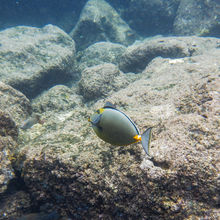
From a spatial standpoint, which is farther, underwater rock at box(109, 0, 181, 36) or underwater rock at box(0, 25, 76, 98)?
underwater rock at box(109, 0, 181, 36)

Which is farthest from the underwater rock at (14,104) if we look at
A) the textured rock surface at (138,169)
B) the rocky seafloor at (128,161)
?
the textured rock surface at (138,169)

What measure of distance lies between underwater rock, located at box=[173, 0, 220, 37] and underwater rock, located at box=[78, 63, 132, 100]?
827cm

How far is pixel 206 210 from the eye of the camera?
1.69 m

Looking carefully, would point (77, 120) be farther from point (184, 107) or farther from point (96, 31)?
point (96, 31)

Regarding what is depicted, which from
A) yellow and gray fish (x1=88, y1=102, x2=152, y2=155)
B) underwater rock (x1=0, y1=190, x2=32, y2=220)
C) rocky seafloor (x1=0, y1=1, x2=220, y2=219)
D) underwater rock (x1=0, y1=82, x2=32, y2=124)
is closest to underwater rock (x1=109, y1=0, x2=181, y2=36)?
rocky seafloor (x1=0, y1=1, x2=220, y2=219)

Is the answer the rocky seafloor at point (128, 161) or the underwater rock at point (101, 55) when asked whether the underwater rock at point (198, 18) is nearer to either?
the underwater rock at point (101, 55)

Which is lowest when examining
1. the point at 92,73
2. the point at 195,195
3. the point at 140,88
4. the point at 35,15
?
the point at 195,195

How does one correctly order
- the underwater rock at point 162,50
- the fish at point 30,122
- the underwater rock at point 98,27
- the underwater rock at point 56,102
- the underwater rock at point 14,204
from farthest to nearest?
1. the underwater rock at point 98,27
2. the underwater rock at point 162,50
3. the underwater rock at point 56,102
4. the fish at point 30,122
5. the underwater rock at point 14,204

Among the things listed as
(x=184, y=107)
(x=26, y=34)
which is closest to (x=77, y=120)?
(x=184, y=107)

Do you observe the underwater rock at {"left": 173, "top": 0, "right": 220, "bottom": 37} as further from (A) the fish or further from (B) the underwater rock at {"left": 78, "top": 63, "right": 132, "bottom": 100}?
(A) the fish

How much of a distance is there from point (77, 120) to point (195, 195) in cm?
203

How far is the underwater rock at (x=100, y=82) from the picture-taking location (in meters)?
5.12

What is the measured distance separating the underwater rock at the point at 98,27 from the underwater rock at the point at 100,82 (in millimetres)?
7096

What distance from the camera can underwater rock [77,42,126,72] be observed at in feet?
27.5
